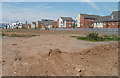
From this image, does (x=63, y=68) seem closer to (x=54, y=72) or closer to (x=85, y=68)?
(x=54, y=72)

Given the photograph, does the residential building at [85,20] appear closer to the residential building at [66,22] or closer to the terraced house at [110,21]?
the residential building at [66,22]

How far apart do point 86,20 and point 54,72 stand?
72429 mm

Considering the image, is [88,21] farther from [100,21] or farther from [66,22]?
[66,22]

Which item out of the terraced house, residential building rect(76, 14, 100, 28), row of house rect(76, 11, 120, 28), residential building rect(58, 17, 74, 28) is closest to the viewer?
the terraced house

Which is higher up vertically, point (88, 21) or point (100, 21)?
point (88, 21)

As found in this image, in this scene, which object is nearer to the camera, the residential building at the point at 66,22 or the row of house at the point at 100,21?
the row of house at the point at 100,21

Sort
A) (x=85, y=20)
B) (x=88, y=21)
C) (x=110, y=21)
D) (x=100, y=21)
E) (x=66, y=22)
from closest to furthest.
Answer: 1. (x=110, y=21)
2. (x=100, y=21)
3. (x=85, y=20)
4. (x=88, y=21)
5. (x=66, y=22)

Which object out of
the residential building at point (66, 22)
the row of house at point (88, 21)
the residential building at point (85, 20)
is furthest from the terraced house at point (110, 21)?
the residential building at point (66, 22)

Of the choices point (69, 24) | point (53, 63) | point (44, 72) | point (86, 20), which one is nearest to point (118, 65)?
point (53, 63)

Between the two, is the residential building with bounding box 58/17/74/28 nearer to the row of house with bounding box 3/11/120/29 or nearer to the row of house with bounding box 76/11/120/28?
the row of house with bounding box 3/11/120/29

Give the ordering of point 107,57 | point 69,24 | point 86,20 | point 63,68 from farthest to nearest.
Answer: point 69,24
point 86,20
point 107,57
point 63,68

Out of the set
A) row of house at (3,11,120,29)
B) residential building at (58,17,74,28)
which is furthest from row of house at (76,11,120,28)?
residential building at (58,17,74,28)

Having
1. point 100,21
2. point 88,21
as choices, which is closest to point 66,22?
point 88,21

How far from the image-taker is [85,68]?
5387mm
